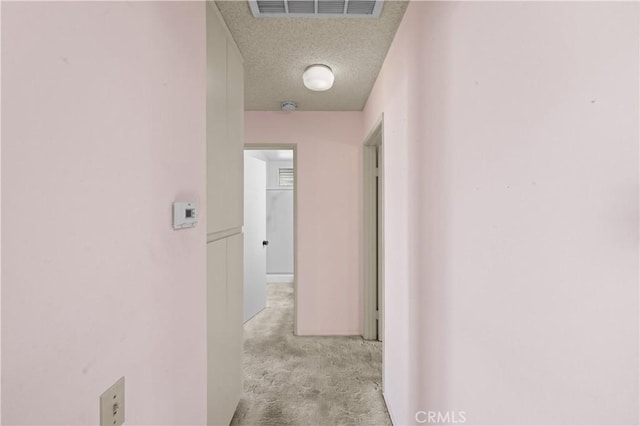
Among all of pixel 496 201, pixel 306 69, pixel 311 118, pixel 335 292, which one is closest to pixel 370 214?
pixel 335 292

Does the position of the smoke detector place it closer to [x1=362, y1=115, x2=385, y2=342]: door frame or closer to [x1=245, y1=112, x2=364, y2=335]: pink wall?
[x1=245, y1=112, x2=364, y2=335]: pink wall

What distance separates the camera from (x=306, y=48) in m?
1.87

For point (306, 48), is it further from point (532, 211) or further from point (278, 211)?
point (278, 211)

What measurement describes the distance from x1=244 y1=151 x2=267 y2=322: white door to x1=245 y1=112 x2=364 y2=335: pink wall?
0.73m

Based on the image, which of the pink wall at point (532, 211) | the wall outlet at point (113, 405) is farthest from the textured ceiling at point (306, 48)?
the wall outlet at point (113, 405)

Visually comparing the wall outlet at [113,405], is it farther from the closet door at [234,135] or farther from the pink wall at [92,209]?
the closet door at [234,135]

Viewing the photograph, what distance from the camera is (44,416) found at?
1.90 feet

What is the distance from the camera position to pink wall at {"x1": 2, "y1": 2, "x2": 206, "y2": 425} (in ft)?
1.74

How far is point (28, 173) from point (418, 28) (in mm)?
1509

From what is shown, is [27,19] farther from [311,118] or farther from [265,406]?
[311,118]

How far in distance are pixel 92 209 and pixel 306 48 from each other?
1684mm

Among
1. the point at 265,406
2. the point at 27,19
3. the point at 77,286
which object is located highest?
the point at 27,19

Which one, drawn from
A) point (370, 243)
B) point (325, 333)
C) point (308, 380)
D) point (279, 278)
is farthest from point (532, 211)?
point (279, 278)

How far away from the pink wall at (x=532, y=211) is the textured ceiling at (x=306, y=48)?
2.03 ft
